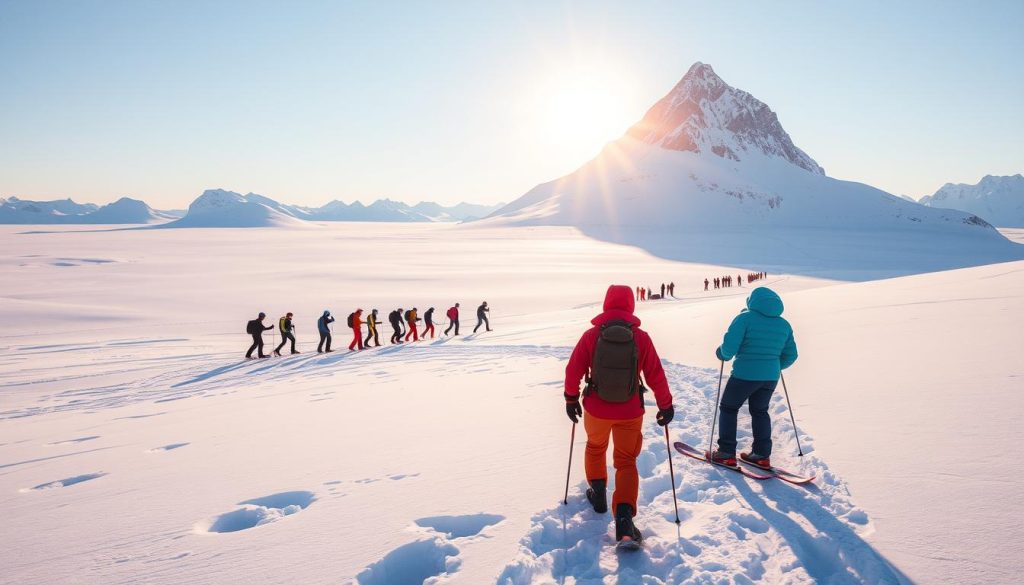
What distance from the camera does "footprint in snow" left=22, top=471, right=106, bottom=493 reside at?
4836mm

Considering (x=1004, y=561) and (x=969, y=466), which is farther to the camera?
(x=969, y=466)

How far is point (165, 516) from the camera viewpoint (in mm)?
4039

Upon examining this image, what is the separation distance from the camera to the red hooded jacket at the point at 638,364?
3768mm

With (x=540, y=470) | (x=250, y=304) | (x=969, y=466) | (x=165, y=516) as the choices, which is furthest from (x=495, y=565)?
(x=250, y=304)

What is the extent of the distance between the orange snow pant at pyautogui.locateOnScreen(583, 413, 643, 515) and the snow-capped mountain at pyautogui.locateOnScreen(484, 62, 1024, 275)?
65.1 m

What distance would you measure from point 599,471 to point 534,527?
2.42 feet

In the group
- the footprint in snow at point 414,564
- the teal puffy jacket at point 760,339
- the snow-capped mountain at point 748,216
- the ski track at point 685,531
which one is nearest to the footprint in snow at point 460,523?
the ski track at point 685,531

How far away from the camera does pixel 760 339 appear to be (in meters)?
4.61

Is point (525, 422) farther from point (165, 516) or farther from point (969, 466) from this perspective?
point (969, 466)

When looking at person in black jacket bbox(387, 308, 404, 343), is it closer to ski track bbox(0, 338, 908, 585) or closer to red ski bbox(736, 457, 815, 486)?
ski track bbox(0, 338, 908, 585)

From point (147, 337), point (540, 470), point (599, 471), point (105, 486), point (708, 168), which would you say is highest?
point (708, 168)

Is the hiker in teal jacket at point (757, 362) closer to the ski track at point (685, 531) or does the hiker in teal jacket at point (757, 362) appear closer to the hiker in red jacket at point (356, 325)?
the ski track at point (685, 531)

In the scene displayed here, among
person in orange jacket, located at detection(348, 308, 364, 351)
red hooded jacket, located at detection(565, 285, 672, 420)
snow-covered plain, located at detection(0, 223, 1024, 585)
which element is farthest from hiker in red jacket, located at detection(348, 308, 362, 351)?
red hooded jacket, located at detection(565, 285, 672, 420)

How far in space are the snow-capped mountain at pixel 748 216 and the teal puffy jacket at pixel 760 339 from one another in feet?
208
